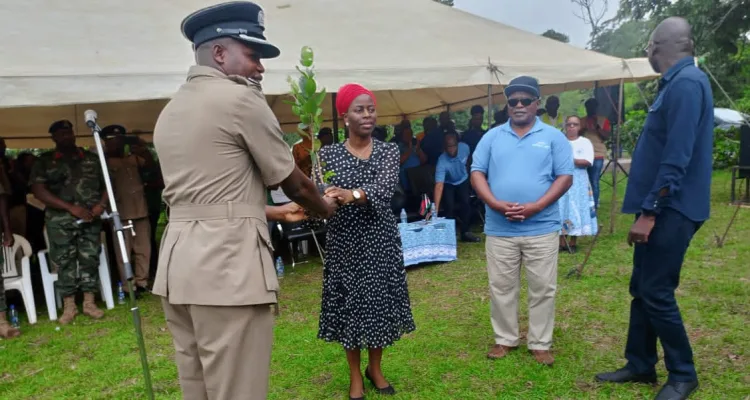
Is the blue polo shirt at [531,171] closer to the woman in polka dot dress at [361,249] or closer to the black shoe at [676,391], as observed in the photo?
the woman in polka dot dress at [361,249]

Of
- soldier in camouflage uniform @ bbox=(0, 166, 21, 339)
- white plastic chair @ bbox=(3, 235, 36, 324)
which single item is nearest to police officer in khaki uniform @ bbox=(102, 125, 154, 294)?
white plastic chair @ bbox=(3, 235, 36, 324)

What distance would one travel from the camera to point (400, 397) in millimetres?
3307

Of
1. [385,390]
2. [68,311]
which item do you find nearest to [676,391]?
[385,390]

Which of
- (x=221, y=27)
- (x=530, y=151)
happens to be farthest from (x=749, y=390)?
(x=221, y=27)

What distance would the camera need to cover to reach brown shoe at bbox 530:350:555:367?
11.9 feet

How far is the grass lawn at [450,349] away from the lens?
3.42 meters

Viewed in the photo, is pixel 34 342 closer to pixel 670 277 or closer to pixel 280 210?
pixel 280 210

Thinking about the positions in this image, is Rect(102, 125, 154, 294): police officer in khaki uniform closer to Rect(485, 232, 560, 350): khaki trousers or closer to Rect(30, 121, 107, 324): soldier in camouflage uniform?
Rect(30, 121, 107, 324): soldier in camouflage uniform

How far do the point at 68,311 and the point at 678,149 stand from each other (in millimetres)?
5399

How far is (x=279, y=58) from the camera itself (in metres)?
5.95

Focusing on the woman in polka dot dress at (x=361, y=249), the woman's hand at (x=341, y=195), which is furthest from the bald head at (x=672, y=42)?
the woman's hand at (x=341, y=195)

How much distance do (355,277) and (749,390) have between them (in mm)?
2366

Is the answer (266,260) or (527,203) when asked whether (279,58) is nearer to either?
(527,203)

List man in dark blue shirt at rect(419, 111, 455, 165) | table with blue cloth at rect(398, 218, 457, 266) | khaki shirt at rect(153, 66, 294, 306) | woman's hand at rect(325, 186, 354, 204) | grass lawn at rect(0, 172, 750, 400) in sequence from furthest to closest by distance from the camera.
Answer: man in dark blue shirt at rect(419, 111, 455, 165) < table with blue cloth at rect(398, 218, 457, 266) < grass lawn at rect(0, 172, 750, 400) < woman's hand at rect(325, 186, 354, 204) < khaki shirt at rect(153, 66, 294, 306)
